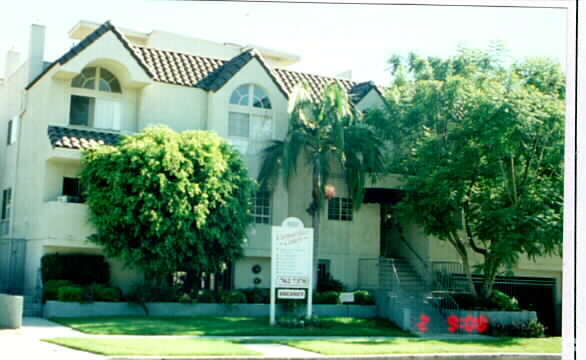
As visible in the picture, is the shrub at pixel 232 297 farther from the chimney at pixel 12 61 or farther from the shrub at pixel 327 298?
the chimney at pixel 12 61

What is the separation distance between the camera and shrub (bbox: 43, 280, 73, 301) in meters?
21.5

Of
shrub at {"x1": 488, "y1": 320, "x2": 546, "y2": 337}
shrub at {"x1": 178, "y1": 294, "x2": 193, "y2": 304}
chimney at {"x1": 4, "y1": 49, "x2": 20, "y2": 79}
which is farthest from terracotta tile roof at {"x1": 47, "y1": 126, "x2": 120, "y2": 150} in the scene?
shrub at {"x1": 488, "y1": 320, "x2": 546, "y2": 337}

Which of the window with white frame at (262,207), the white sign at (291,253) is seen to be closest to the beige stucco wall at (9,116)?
the window with white frame at (262,207)

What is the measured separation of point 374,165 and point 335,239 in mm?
3463

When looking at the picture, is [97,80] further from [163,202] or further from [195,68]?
[163,202]

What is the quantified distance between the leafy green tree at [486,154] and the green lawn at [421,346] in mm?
3252

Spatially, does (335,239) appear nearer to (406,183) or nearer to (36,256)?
(406,183)

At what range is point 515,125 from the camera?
22594mm

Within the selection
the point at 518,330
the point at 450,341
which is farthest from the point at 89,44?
the point at 518,330

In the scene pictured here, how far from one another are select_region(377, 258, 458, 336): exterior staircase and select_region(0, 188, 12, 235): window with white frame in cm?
1294

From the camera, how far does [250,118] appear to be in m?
27.2

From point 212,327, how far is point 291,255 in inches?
118

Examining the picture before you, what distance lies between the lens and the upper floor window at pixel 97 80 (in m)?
25.5

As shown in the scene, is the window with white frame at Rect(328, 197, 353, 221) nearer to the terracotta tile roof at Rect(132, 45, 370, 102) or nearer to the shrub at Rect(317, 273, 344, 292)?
the shrub at Rect(317, 273, 344, 292)
